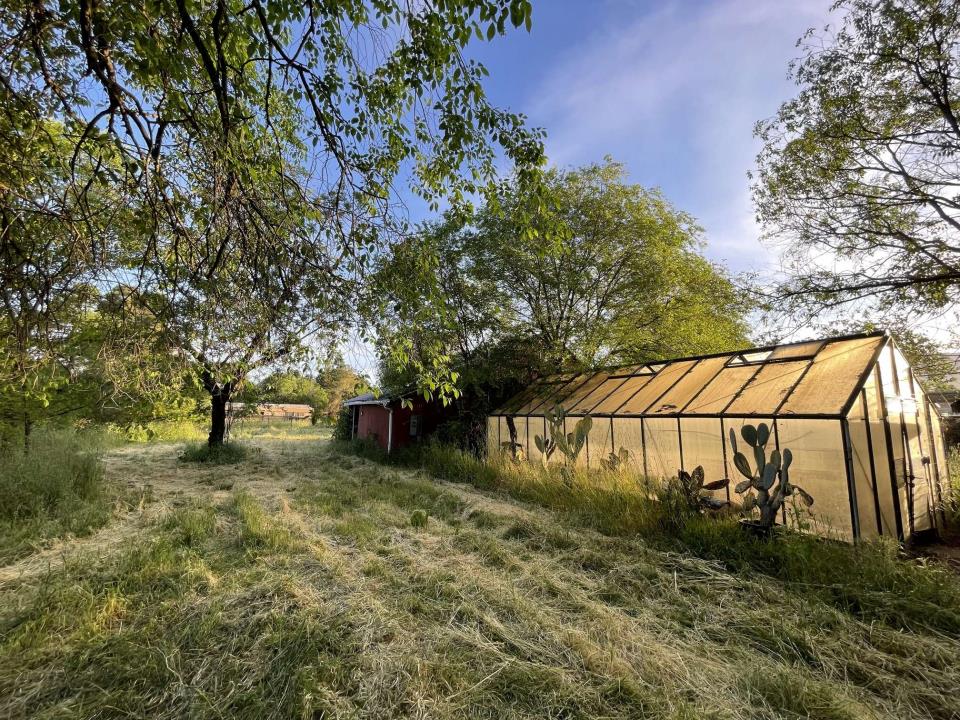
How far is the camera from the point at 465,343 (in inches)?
525

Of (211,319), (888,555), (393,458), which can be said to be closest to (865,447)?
(888,555)

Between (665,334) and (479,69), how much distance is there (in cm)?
1087

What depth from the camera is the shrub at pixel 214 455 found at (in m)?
12.8

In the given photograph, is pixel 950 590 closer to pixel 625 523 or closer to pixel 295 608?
pixel 625 523

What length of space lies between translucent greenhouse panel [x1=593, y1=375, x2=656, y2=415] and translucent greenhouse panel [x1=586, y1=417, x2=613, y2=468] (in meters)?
0.25

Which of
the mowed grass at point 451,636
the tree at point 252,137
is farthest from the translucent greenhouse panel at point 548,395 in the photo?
the tree at point 252,137

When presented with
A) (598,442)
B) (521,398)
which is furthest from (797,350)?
(521,398)

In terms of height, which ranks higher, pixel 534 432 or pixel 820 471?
pixel 534 432

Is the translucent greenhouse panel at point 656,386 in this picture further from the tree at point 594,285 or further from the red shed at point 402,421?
the red shed at point 402,421

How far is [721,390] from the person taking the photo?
7.37 meters

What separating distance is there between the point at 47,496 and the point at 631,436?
924 cm

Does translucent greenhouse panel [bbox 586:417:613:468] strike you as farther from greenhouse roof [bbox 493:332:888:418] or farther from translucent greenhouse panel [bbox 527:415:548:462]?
translucent greenhouse panel [bbox 527:415:548:462]

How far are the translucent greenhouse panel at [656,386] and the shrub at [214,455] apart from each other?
37.9 ft

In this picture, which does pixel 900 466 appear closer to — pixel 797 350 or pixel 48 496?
pixel 797 350
